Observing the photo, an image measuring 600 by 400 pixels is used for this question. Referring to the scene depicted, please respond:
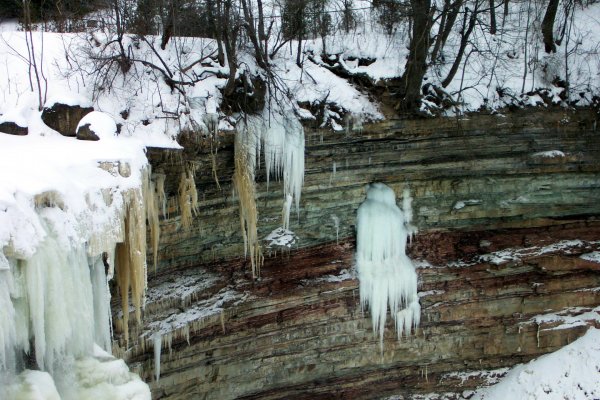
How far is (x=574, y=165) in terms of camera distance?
10602 millimetres

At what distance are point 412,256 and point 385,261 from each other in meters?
0.56

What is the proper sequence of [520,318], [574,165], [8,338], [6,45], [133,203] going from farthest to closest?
[520,318] → [574,165] → [6,45] → [133,203] → [8,338]

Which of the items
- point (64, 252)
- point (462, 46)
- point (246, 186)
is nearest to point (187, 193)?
point (246, 186)

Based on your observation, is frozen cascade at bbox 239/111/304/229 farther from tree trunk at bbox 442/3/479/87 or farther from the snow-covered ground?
tree trunk at bbox 442/3/479/87

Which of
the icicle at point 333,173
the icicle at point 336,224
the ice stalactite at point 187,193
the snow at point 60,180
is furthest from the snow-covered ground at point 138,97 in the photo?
the icicle at point 336,224

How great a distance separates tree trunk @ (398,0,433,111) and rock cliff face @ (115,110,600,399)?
40 cm

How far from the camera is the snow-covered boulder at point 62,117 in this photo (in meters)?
7.55

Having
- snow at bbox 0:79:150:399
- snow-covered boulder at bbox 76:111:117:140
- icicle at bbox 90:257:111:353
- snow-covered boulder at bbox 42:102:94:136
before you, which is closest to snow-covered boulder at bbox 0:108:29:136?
snow at bbox 0:79:150:399

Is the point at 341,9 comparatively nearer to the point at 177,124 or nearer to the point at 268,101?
the point at 268,101

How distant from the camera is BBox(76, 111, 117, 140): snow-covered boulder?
742cm

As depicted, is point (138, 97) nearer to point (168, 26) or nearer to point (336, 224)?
point (168, 26)

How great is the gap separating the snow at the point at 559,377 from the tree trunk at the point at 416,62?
5.43m

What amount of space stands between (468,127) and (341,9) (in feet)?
10.9

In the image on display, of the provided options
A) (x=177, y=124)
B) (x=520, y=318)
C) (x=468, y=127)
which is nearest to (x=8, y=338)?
(x=177, y=124)
